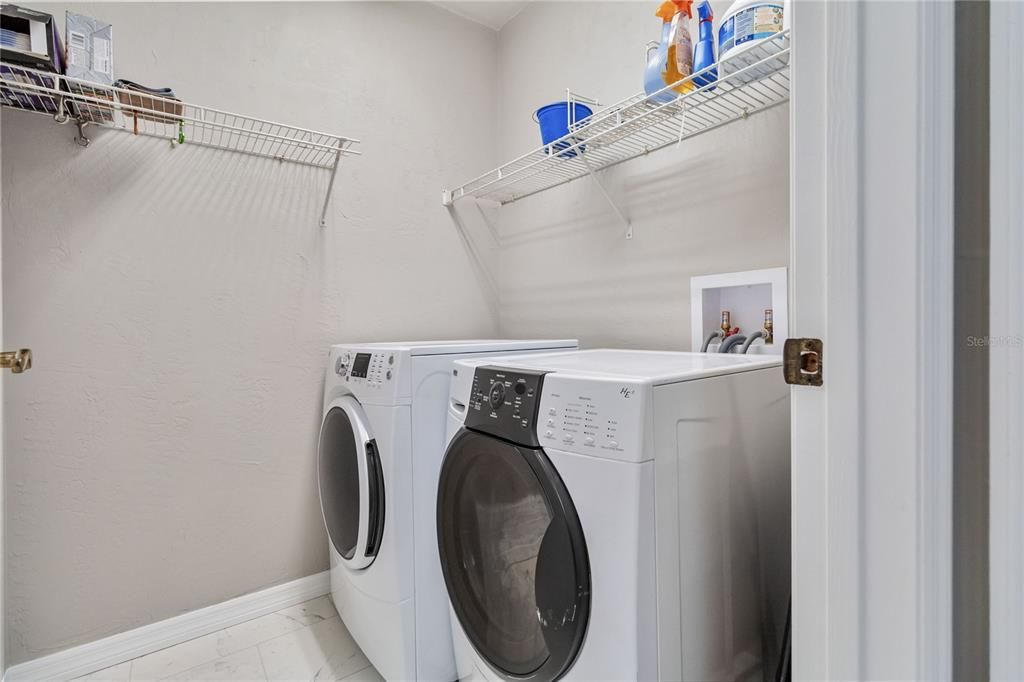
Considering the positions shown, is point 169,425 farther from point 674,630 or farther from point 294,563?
point 674,630

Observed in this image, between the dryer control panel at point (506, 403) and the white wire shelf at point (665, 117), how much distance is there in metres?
0.85

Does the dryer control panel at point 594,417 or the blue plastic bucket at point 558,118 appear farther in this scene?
the blue plastic bucket at point 558,118

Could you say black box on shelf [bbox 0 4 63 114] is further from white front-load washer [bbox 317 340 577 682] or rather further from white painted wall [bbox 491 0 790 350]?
white painted wall [bbox 491 0 790 350]

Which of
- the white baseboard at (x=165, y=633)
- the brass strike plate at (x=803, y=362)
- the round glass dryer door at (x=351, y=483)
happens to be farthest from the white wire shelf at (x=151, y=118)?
the brass strike plate at (x=803, y=362)

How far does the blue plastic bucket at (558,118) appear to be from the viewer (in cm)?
168

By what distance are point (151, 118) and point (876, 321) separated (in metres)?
1.97

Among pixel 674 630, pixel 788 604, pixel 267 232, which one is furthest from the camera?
pixel 267 232

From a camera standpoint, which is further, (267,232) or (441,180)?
(441,180)

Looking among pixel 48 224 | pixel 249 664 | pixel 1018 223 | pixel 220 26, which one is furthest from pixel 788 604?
pixel 220 26

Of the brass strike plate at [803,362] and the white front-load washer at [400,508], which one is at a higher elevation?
the brass strike plate at [803,362]

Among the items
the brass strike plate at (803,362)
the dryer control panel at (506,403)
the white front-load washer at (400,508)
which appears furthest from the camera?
the white front-load washer at (400,508)

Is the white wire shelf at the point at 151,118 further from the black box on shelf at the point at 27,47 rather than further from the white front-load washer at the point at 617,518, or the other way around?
the white front-load washer at the point at 617,518

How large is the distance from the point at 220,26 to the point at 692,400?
6.76 feet

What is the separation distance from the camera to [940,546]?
54 cm
